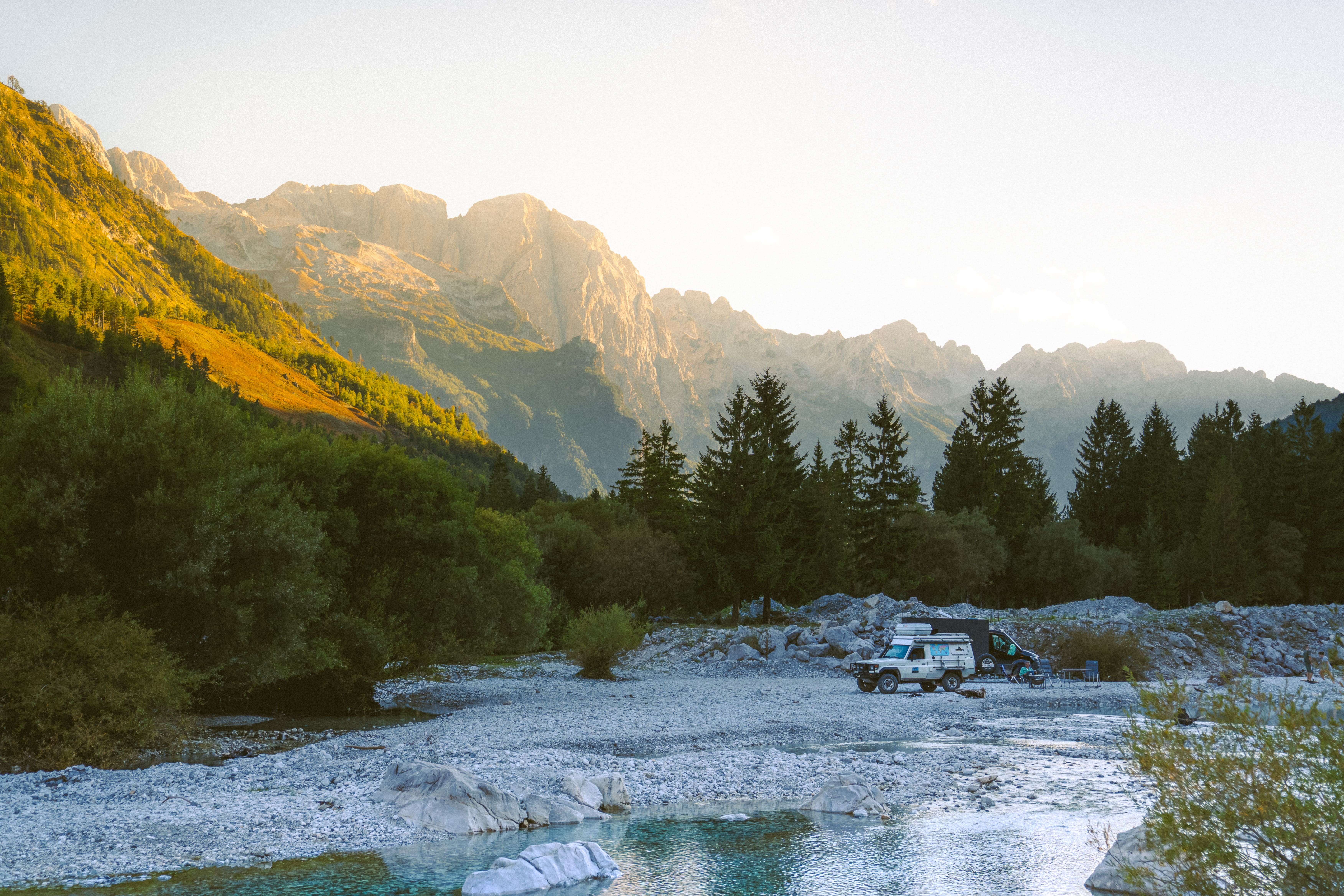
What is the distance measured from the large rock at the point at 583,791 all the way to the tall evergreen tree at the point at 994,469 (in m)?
64.0

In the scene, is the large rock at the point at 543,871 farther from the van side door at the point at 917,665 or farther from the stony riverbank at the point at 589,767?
the van side door at the point at 917,665

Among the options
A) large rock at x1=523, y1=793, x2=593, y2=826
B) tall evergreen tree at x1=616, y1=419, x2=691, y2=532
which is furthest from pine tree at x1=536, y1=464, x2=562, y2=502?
large rock at x1=523, y1=793, x2=593, y2=826

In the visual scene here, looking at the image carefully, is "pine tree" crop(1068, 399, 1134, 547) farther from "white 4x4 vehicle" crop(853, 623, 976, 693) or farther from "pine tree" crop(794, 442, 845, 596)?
"white 4x4 vehicle" crop(853, 623, 976, 693)

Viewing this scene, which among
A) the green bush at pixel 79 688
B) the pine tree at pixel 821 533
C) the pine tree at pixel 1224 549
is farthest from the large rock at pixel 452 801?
the pine tree at pixel 1224 549

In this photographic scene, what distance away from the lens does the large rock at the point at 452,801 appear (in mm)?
14375

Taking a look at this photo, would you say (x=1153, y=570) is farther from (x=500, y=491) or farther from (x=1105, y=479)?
(x=500, y=491)

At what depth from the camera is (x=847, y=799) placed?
15914 millimetres

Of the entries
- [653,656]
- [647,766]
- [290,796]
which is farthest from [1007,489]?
[290,796]

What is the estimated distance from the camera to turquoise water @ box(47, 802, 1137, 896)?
11.3 meters

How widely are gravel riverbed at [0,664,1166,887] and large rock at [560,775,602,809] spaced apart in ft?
1.89

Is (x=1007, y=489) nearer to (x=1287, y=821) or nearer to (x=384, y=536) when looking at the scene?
(x=384, y=536)

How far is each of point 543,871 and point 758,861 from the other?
332 centimetres

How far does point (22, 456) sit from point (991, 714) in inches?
1152

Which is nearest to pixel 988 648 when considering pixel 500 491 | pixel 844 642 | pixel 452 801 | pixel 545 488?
pixel 844 642
